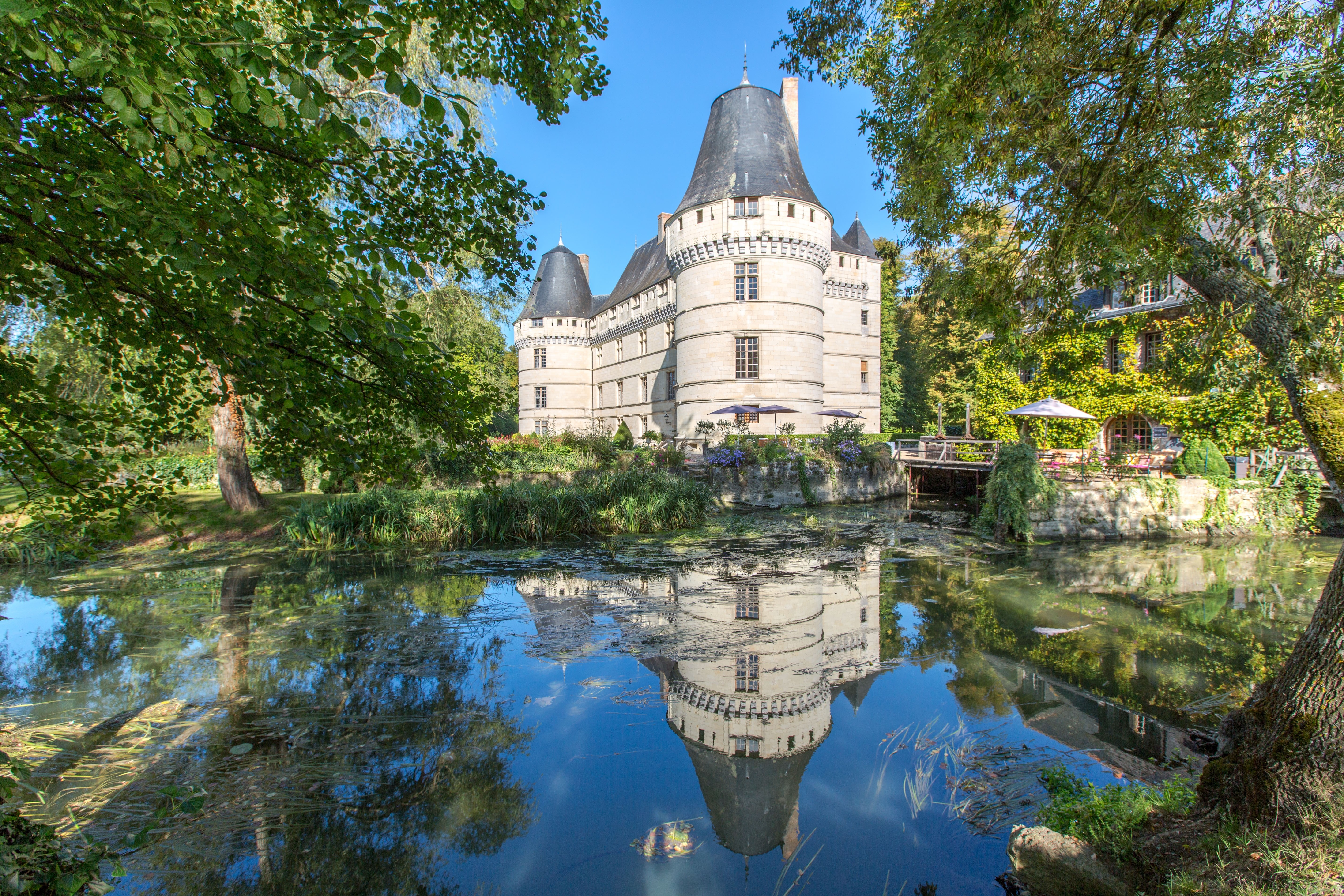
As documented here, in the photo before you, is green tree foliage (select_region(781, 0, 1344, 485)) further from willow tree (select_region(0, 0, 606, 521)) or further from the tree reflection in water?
the tree reflection in water

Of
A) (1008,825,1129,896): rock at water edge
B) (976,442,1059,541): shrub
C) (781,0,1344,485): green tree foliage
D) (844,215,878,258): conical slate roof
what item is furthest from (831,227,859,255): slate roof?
(1008,825,1129,896): rock at water edge

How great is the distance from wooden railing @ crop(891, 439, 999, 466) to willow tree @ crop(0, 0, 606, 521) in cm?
1590

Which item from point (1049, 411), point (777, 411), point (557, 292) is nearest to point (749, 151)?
point (777, 411)

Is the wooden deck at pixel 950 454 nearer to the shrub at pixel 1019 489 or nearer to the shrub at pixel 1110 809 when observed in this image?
the shrub at pixel 1019 489

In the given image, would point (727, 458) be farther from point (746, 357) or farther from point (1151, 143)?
point (1151, 143)

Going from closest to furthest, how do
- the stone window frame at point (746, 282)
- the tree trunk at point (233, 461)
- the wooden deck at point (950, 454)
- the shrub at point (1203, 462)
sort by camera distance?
the tree trunk at point (233, 461)
the shrub at point (1203, 462)
the wooden deck at point (950, 454)
the stone window frame at point (746, 282)

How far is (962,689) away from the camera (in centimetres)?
495

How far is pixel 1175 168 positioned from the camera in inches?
→ 148

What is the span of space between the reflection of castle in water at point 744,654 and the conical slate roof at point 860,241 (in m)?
25.5

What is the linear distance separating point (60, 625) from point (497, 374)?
14531 millimetres

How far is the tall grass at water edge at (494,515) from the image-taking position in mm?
10906

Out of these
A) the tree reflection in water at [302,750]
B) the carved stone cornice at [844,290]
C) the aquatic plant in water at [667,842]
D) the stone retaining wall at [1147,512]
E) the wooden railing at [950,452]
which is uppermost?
the carved stone cornice at [844,290]

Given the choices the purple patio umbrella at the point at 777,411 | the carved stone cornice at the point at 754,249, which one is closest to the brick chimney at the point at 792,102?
the carved stone cornice at the point at 754,249

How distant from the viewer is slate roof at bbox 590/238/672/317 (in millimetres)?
30312
